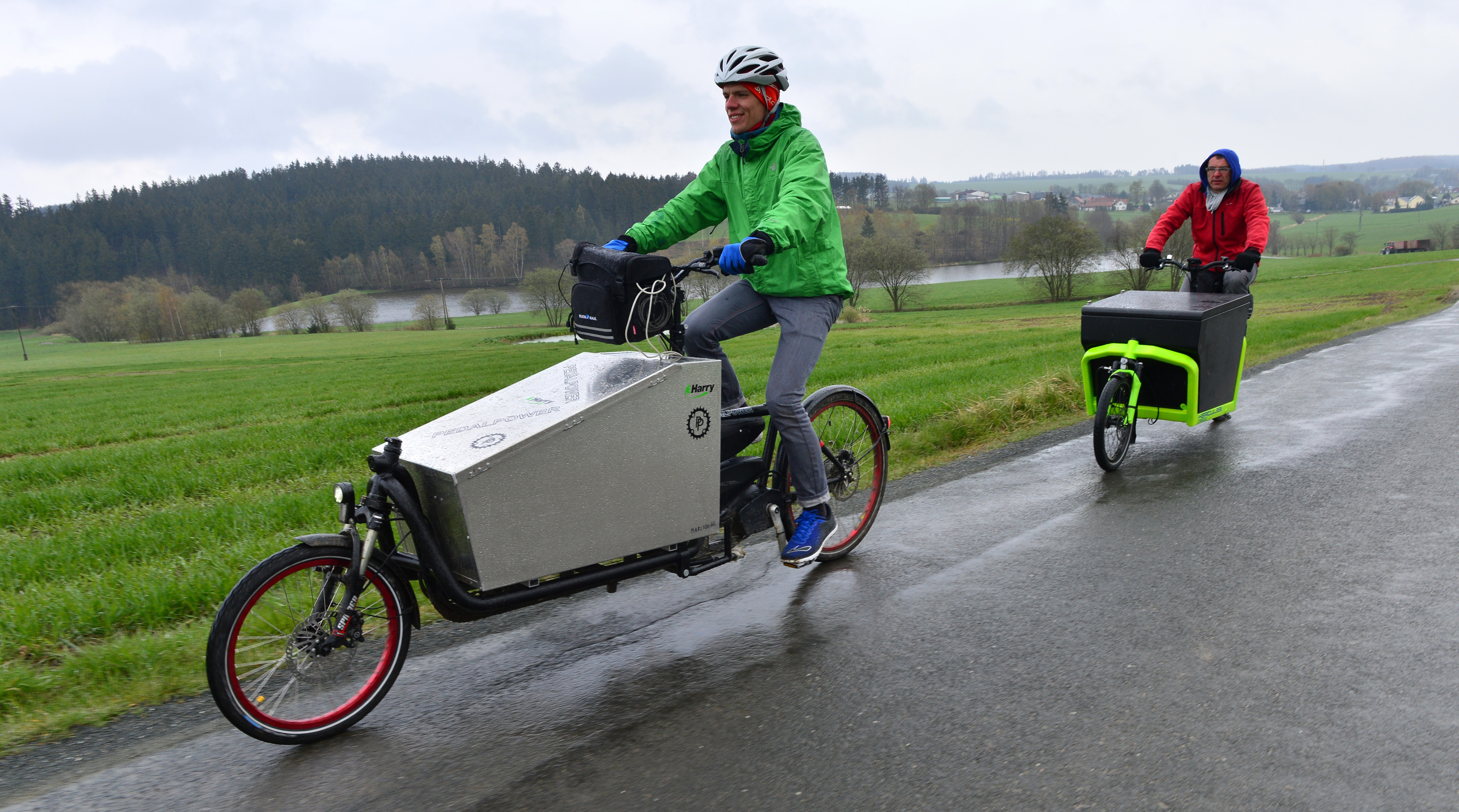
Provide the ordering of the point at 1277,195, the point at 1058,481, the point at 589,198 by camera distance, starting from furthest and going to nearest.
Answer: the point at 1277,195
the point at 589,198
the point at 1058,481

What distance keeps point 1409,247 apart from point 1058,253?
5492 cm

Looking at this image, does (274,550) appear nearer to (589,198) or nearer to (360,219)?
(589,198)

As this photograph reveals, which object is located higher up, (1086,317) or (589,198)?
(589,198)

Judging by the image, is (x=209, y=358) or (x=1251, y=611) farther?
(x=209, y=358)

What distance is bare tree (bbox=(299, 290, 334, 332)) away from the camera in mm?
83250

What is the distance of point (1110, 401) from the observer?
6062 millimetres

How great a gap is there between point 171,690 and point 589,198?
89.9 m

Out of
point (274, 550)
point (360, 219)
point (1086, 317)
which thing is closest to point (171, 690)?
point (274, 550)

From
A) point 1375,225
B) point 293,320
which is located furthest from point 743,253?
point 1375,225

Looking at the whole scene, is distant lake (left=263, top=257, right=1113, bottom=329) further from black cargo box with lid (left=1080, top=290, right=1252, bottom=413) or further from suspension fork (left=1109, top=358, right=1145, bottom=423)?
suspension fork (left=1109, top=358, right=1145, bottom=423)

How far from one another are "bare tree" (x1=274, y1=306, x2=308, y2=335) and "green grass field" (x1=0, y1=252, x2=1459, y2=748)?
4560cm

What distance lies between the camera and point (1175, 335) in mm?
6359

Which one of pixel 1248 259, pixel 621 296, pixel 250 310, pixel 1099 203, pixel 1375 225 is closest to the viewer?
pixel 621 296

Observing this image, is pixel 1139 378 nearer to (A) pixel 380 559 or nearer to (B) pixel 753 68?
(B) pixel 753 68
